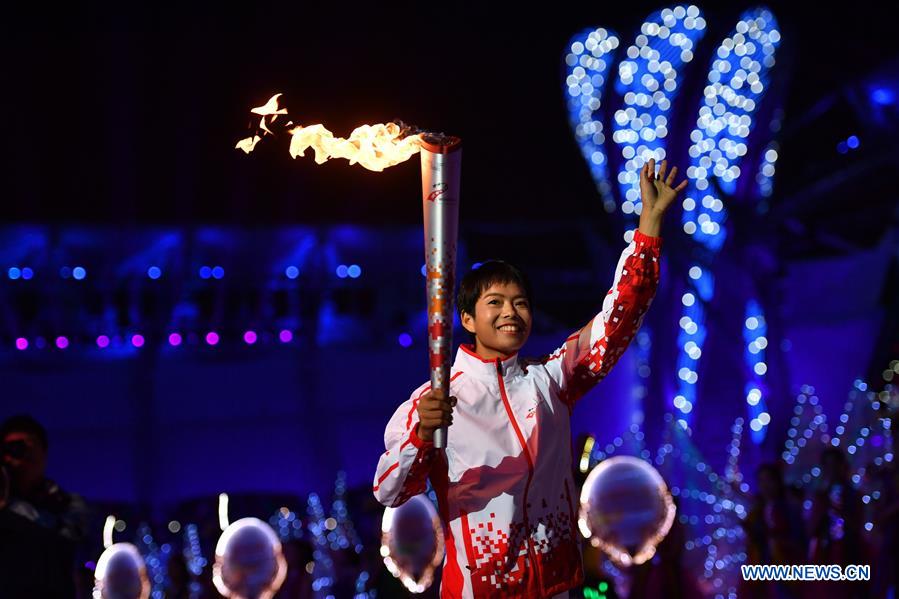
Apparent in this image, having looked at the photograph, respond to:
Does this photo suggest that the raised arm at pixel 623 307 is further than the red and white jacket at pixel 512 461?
Yes

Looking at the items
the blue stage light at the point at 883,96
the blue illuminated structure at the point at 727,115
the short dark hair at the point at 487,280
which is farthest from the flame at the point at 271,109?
the blue stage light at the point at 883,96

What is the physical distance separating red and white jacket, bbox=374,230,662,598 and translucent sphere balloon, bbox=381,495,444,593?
246 centimetres

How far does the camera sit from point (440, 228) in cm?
199

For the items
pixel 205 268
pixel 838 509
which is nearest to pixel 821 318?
pixel 838 509

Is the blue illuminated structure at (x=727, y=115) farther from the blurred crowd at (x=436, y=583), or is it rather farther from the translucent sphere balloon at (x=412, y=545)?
the translucent sphere balloon at (x=412, y=545)

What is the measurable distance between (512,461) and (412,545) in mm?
2645

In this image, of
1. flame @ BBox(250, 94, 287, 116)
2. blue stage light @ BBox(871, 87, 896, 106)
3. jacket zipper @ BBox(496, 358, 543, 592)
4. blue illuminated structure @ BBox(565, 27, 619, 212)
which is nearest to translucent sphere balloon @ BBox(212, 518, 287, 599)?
flame @ BBox(250, 94, 287, 116)

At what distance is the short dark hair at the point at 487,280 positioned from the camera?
2.15 metres

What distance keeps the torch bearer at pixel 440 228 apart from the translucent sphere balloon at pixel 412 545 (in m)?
2.58

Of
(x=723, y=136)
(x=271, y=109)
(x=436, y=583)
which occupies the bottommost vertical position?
(x=436, y=583)

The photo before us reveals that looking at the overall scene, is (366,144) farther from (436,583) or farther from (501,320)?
(436,583)

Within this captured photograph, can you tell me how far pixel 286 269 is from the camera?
8414 mm

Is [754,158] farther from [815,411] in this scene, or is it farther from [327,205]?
[327,205]

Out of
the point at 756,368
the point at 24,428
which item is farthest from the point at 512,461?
the point at 756,368
